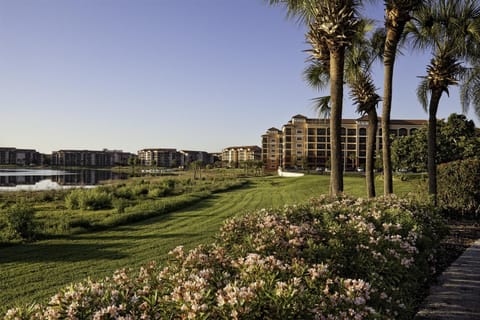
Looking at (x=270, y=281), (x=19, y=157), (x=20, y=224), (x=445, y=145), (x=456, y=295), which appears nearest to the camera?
(x=270, y=281)

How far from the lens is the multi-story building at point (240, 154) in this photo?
146 meters

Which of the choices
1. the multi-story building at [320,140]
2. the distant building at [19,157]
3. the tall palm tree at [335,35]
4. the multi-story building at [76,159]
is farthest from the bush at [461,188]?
the distant building at [19,157]

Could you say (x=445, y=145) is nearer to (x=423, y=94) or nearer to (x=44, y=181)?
(x=423, y=94)

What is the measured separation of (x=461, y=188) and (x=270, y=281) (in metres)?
11.6

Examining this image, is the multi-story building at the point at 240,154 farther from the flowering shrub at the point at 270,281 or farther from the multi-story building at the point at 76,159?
the flowering shrub at the point at 270,281

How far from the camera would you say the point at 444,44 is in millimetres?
11484

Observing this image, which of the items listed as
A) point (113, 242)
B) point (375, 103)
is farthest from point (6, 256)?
point (375, 103)

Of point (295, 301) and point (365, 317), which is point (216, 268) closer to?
point (295, 301)

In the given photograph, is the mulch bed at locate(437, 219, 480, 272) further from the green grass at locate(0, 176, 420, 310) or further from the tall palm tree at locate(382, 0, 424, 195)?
the green grass at locate(0, 176, 420, 310)

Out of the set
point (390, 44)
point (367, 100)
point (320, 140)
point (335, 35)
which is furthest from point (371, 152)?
point (320, 140)

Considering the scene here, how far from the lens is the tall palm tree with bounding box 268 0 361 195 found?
8008 millimetres

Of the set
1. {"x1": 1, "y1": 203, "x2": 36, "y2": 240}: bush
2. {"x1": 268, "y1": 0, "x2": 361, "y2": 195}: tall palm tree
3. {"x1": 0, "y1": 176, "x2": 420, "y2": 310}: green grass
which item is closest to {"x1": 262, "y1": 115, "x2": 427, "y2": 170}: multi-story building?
{"x1": 0, "y1": 176, "x2": 420, "y2": 310}: green grass

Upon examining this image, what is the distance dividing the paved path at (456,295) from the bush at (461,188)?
18.1 feet

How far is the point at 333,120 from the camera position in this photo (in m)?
8.20
